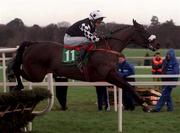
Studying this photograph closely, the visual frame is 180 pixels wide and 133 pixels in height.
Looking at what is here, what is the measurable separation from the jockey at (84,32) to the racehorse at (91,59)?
19 centimetres

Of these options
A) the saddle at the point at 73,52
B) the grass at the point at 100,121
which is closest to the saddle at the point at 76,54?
the saddle at the point at 73,52

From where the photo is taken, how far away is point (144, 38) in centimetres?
892

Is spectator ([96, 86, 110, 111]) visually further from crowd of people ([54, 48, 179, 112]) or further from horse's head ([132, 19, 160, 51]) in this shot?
horse's head ([132, 19, 160, 51])

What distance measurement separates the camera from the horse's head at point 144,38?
889cm

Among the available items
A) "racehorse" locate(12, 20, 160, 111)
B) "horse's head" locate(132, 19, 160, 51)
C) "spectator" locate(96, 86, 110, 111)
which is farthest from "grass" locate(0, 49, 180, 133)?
"horse's head" locate(132, 19, 160, 51)

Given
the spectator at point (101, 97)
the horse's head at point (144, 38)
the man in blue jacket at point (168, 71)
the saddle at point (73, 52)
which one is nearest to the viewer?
the saddle at point (73, 52)

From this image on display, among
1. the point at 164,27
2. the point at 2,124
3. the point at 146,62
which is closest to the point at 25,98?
the point at 2,124

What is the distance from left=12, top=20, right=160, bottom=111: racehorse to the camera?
28.2 ft

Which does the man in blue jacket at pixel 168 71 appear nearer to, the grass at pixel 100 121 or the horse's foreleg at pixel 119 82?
the grass at pixel 100 121

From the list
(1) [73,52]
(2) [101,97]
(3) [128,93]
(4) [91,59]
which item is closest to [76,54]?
(1) [73,52]

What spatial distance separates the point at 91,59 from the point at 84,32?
495mm

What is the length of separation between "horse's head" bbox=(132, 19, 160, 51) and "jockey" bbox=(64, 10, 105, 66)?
75 centimetres

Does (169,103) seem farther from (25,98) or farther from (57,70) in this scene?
(25,98)

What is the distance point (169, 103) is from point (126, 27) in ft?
10.8
